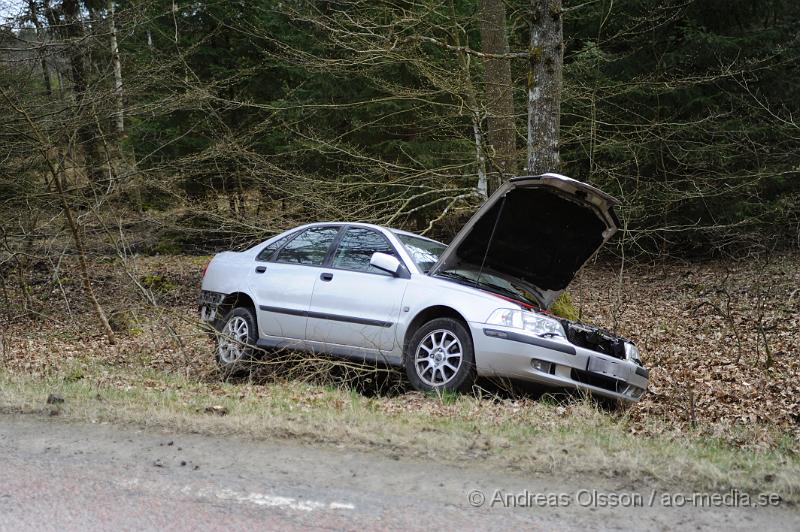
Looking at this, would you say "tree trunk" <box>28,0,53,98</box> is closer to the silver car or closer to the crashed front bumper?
the silver car

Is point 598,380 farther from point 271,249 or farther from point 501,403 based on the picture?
point 271,249

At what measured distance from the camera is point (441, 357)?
703 centimetres

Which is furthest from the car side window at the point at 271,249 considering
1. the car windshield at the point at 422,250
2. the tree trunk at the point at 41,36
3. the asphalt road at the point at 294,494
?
the tree trunk at the point at 41,36

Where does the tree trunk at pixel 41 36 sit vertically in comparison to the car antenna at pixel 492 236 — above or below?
above

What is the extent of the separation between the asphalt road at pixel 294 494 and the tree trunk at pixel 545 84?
18.9ft

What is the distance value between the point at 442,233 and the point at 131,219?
7258 mm

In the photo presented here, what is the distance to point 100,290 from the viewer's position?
17.0 meters

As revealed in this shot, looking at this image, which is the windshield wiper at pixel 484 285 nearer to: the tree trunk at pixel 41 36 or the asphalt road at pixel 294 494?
the asphalt road at pixel 294 494

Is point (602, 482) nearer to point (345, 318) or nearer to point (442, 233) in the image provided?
point (345, 318)

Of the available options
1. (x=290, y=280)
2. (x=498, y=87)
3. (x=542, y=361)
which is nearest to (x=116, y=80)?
(x=498, y=87)

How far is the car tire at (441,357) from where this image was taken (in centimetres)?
685

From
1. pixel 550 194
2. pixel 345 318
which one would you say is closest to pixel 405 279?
pixel 345 318

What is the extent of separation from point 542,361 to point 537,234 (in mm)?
1658

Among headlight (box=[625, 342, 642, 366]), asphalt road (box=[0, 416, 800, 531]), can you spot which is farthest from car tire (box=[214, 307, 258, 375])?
headlight (box=[625, 342, 642, 366])
